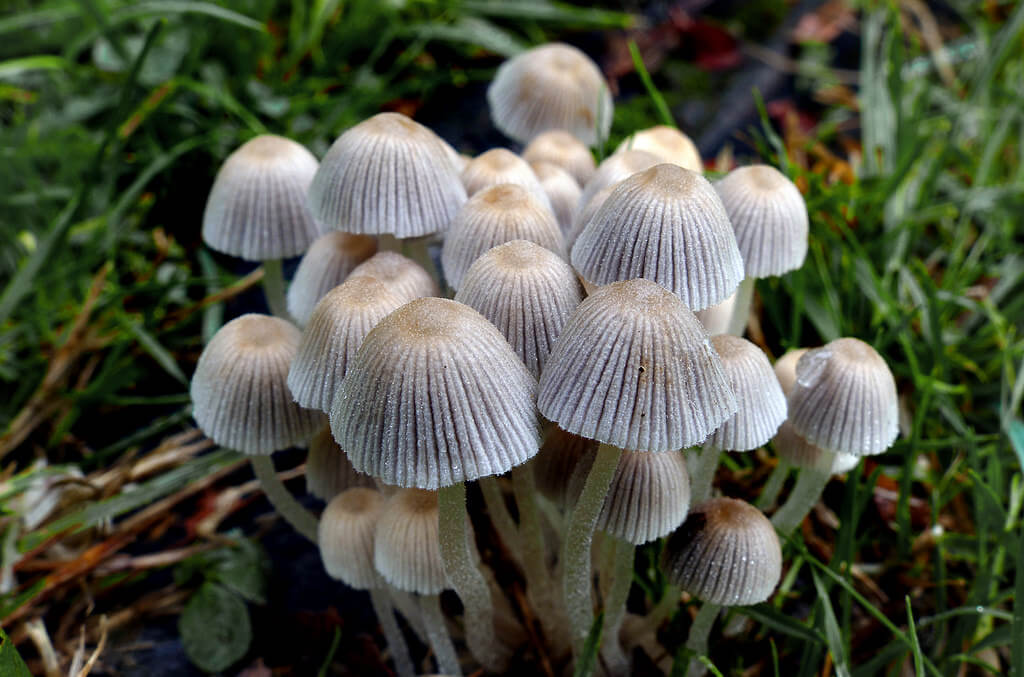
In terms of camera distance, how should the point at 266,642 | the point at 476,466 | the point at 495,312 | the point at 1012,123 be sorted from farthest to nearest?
1. the point at 1012,123
2. the point at 266,642
3. the point at 495,312
4. the point at 476,466

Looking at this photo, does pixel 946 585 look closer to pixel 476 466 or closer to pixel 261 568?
pixel 476 466

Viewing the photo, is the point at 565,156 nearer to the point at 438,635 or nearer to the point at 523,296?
the point at 523,296

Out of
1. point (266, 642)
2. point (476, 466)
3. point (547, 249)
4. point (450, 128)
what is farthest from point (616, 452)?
point (450, 128)

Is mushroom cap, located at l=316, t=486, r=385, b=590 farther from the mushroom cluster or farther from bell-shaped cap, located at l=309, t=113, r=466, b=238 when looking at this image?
bell-shaped cap, located at l=309, t=113, r=466, b=238

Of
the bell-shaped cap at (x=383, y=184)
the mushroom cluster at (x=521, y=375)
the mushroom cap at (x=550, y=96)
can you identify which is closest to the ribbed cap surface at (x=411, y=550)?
the mushroom cluster at (x=521, y=375)

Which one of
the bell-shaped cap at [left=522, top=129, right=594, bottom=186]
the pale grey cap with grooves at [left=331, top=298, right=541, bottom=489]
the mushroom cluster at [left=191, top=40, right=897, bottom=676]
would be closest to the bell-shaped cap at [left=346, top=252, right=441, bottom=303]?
the mushroom cluster at [left=191, top=40, right=897, bottom=676]

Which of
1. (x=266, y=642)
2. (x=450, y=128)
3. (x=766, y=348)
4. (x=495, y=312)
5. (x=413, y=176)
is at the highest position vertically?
(x=413, y=176)

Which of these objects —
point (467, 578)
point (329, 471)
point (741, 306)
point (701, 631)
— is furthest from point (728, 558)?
point (329, 471)
